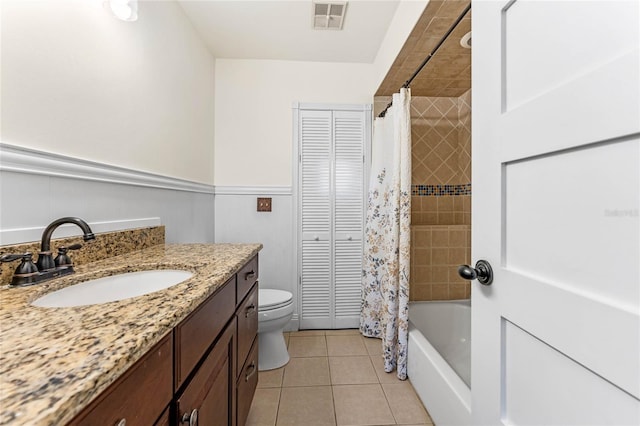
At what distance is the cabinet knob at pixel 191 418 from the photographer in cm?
65

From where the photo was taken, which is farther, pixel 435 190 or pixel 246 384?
pixel 435 190

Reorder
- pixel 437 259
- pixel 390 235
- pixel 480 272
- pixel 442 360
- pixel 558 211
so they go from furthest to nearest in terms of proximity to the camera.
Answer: pixel 437 259 < pixel 390 235 < pixel 442 360 < pixel 480 272 < pixel 558 211

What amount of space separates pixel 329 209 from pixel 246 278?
133 cm

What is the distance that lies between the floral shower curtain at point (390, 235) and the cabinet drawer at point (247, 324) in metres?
0.92

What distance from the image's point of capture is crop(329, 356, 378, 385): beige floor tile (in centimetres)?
176

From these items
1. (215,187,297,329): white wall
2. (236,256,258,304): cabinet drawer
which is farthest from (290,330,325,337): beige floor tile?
(236,256,258,304): cabinet drawer

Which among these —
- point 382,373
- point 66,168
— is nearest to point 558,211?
point 66,168

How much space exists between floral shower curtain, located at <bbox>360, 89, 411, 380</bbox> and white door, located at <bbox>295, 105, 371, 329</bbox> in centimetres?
21

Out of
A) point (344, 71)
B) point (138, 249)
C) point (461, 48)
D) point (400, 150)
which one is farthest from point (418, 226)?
point (138, 249)

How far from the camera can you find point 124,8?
44.7 inches

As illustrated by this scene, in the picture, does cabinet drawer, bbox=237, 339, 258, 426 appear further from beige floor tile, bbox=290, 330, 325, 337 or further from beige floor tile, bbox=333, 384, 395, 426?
beige floor tile, bbox=290, 330, 325, 337

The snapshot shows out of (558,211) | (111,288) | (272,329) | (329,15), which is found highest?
(329,15)

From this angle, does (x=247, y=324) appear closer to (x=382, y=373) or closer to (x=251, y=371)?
(x=251, y=371)

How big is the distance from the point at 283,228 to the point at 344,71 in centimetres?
149
